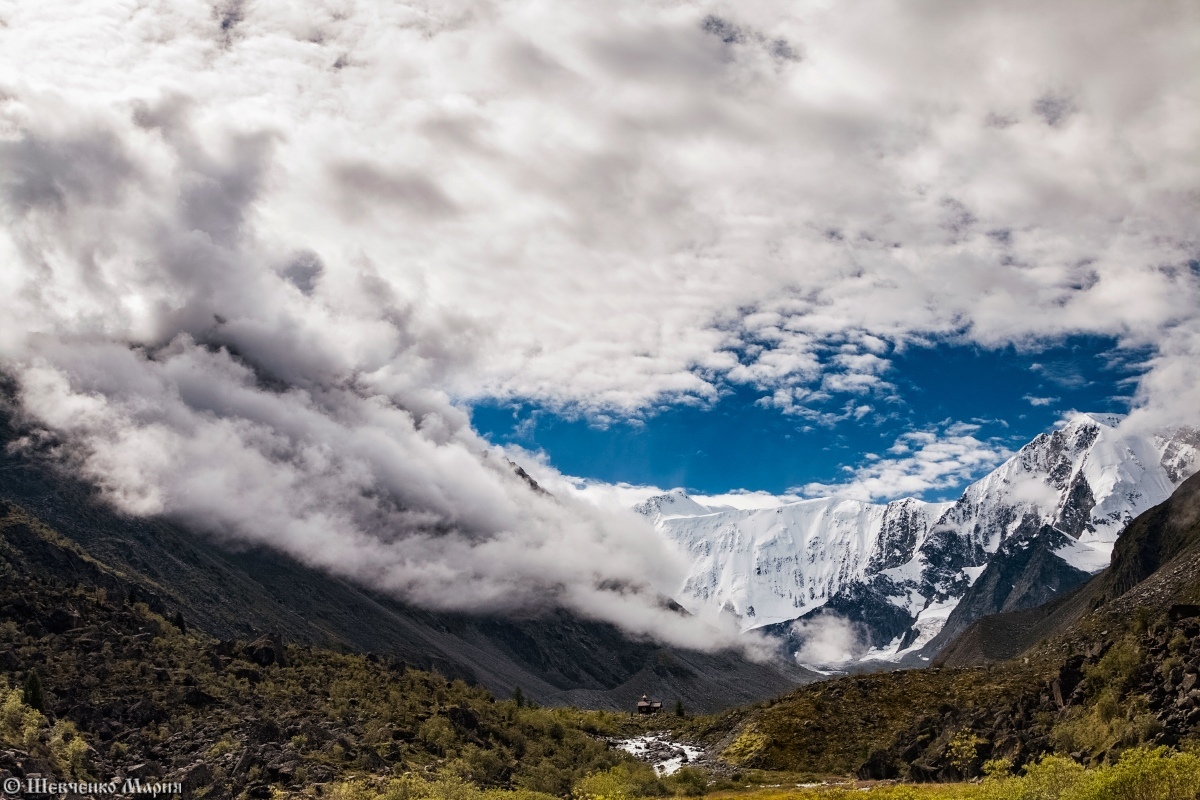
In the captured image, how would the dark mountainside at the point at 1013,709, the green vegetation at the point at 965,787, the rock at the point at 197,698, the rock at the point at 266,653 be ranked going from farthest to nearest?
the rock at the point at 266,653, the rock at the point at 197,698, the dark mountainside at the point at 1013,709, the green vegetation at the point at 965,787

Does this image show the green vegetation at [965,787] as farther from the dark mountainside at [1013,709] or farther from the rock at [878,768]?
the rock at [878,768]

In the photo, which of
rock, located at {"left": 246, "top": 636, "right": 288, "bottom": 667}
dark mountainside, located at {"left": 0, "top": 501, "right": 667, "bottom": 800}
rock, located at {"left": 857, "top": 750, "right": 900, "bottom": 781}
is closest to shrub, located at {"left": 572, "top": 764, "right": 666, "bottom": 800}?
dark mountainside, located at {"left": 0, "top": 501, "right": 667, "bottom": 800}

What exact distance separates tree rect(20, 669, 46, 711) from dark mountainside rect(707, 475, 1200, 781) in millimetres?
77805

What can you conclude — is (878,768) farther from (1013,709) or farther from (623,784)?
(623,784)

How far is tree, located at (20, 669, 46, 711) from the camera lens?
229 ft

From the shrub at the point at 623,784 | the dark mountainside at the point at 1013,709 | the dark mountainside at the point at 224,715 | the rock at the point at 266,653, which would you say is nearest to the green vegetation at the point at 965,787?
the shrub at the point at 623,784

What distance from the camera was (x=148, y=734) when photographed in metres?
72.5

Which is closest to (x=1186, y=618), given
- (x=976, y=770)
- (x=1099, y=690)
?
(x=1099, y=690)

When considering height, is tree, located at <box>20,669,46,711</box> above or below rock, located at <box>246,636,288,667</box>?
below

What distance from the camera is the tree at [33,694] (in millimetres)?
69750

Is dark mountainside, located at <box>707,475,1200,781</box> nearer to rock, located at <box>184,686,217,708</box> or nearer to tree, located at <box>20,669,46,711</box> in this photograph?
rock, located at <box>184,686,217,708</box>

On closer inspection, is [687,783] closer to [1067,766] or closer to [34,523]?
[1067,766]

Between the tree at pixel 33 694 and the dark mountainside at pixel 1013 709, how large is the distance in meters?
77.8

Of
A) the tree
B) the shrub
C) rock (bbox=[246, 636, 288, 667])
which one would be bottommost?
the shrub
